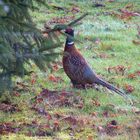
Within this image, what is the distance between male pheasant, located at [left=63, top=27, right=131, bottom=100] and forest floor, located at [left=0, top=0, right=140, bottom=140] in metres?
0.12

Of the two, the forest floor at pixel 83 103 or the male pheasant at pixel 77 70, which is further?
the male pheasant at pixel 77 70

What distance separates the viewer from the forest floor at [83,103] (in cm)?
636

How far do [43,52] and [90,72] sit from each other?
240cm

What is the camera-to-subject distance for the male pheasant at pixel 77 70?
8102mm

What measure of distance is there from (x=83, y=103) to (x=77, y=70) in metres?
0.82

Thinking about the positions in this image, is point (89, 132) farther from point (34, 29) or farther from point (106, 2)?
point (106, 2)

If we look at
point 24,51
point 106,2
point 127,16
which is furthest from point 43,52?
point 106,2

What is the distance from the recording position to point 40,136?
6195 mm

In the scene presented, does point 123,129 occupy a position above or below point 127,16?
above

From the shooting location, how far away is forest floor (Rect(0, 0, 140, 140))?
6.36m

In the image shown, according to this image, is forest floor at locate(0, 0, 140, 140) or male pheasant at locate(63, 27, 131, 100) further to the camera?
male pheasant at locate(63, 27, 131, 100)

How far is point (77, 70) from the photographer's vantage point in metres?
8.17

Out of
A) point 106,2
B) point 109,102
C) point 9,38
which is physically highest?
point 9,38

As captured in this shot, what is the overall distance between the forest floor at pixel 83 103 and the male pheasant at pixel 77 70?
12 cm
